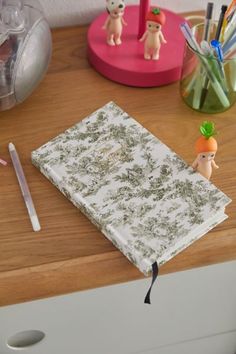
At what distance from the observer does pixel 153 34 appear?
86cm

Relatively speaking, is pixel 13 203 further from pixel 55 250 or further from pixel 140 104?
pixel 140 104

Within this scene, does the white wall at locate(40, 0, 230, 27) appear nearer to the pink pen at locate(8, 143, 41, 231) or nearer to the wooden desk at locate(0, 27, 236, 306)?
the wooden desk at locate(0, 27, 236, 306)

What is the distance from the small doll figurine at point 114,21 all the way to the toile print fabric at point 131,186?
0.14m

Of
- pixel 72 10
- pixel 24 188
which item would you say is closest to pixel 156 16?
pixel 72 10

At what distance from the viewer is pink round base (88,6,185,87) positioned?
0.87 metres

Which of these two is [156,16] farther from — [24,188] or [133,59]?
[24,188]

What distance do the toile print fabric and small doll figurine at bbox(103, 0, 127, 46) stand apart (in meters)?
0.14

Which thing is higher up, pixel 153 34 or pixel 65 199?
pixel 153 34

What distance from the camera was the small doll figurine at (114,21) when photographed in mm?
857

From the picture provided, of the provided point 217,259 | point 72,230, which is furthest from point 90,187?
point 217,259

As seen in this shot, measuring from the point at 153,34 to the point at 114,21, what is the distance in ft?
0.20

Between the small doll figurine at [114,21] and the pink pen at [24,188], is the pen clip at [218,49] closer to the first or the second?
the small doll figurine at [114,21]

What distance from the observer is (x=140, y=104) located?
87 centimetres

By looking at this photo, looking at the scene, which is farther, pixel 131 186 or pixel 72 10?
pixel 72 10
